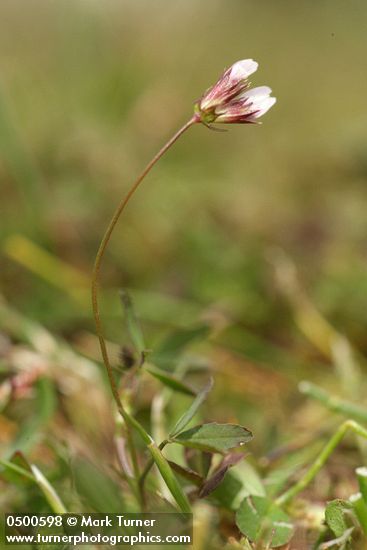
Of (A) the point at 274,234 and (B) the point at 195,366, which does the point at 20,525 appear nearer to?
(B) the point at 195,366

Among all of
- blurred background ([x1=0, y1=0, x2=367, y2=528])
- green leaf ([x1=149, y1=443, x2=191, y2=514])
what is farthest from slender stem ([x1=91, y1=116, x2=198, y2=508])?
blurred background ([x1=0, y1=0, x2=367, y2=528])

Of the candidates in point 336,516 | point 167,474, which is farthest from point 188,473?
point 336,516

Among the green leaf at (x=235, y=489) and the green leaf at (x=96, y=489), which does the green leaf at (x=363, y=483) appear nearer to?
the green leaf at (x=235, y=489)

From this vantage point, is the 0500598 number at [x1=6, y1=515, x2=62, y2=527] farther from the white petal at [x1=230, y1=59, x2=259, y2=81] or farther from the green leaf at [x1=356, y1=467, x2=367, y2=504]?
the white petal at [x1=230, y1=59, x2=259, y2=81]

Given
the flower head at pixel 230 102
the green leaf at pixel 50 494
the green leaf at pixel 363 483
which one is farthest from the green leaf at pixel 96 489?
the flower head at pixel 230 102

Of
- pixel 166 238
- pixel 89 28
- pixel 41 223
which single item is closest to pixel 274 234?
pixel 166 238
